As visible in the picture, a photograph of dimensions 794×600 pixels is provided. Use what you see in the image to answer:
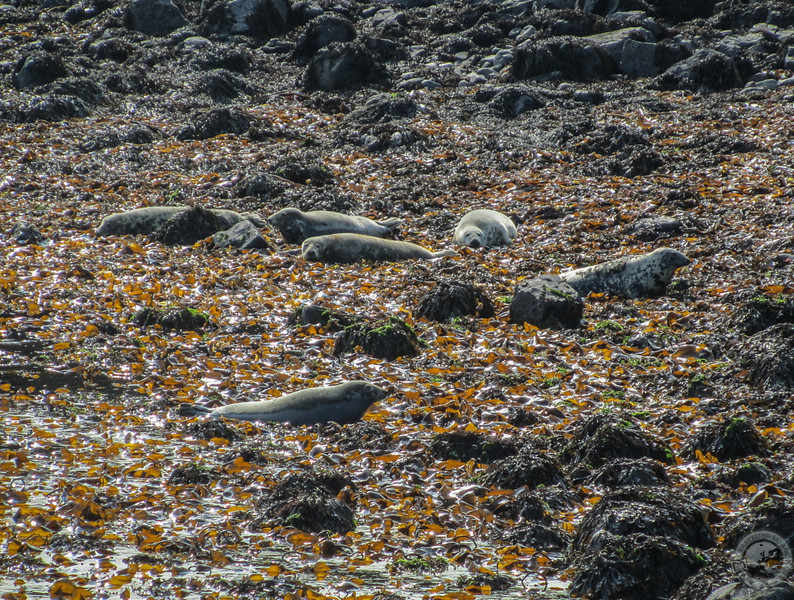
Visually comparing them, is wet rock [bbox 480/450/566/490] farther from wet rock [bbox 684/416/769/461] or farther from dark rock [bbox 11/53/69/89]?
dark rock [bbox 11/53/69/89]

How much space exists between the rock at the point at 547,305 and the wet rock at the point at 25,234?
6329mm

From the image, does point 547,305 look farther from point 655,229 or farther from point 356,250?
point 356,250

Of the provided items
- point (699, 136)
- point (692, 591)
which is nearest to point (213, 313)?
point (692, 591)

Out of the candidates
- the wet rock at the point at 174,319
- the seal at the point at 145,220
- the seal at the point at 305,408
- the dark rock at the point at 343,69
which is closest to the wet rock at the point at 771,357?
the seal at the point at 305,408

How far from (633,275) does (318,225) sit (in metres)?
4.28

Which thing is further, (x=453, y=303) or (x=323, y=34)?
(x=323, y=34)

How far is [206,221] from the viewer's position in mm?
10734

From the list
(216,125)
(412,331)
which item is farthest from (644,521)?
(216,125)

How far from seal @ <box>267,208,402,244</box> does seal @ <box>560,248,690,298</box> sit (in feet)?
9.96

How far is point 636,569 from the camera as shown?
3875 mm

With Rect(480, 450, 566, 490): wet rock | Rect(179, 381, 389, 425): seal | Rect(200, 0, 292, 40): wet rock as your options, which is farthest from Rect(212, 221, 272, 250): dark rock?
Rect(200, 0, 292, 40): wet rock

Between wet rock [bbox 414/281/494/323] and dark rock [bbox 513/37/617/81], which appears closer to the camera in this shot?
wet rock [bbox 414/281/494/323]

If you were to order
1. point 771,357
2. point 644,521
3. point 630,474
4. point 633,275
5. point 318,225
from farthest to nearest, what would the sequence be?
point 318,225, point 633,275, point 771,357, point 630,474, point 644,521

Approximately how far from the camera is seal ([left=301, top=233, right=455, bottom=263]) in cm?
998
